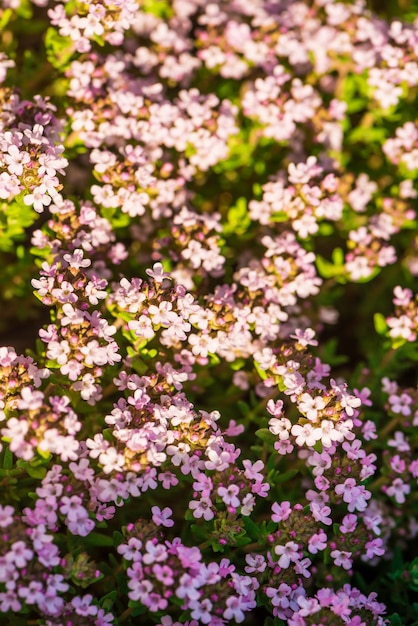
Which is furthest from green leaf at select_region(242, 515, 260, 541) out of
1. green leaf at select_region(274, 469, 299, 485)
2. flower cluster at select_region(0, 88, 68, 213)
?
flower cluster at select_region(0, 88, 68, 213)

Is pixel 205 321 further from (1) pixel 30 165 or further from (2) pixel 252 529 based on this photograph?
(1) pixel 30 165

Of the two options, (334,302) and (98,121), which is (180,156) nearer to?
(98,121)

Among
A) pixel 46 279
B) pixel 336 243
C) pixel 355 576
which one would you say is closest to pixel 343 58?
pixel 336 243

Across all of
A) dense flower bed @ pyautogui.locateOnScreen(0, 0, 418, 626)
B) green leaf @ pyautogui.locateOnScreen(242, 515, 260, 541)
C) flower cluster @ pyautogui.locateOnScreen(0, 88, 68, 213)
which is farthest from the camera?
green leaf @ pyautogui.locateOnScreen(242, 515, 260, 541)

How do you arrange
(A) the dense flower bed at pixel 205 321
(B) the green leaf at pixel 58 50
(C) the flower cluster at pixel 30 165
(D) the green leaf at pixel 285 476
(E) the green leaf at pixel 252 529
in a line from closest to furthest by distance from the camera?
1. (A) the dense flower bed at pixel 205 321
2. (C) the flower cluster at pixel 30 165
3. (E) the green leaf at pixel 252 529
4. (D) the green leaf at pixel 285 476
5. (B) the green leaf at pixel 58 50

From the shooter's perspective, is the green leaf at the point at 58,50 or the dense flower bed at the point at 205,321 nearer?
the dense flower bed at the point at 205,321

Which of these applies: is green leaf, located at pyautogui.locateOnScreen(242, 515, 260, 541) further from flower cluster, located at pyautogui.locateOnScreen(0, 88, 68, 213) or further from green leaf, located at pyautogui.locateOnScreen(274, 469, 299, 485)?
flower cluster, located at pyautogui.locateOnScreen(0, 88, 68, 213)

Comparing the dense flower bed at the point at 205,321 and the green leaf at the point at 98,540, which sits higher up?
the dense flower bed at the point at 205,321

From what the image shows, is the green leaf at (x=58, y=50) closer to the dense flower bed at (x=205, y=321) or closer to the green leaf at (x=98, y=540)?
the dense flower bed at (x=205, y=321)

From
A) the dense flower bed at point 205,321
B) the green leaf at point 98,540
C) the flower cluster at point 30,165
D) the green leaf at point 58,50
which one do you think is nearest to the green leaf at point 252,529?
the dense flower bed at point 205,321
